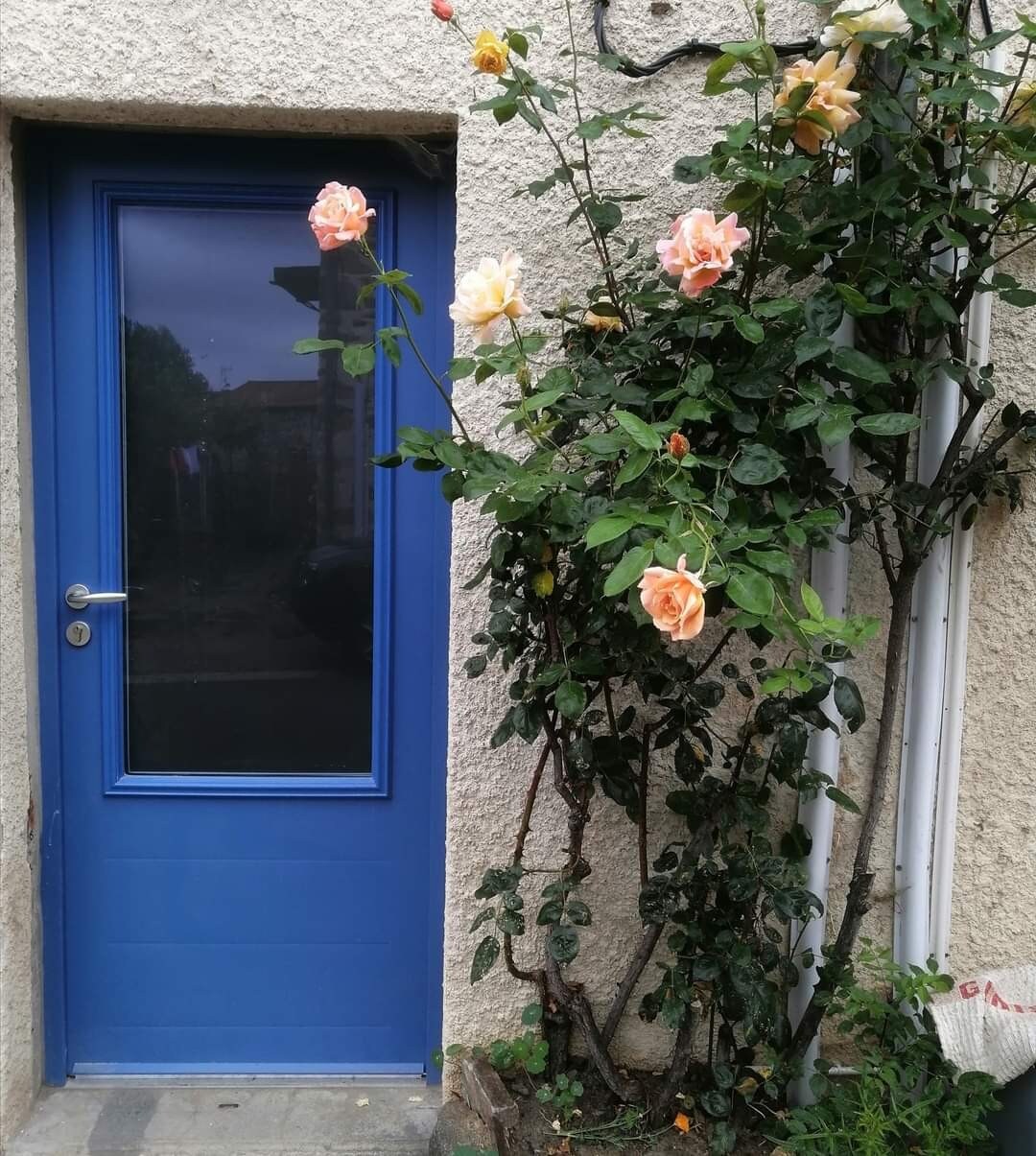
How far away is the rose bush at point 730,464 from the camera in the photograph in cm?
164

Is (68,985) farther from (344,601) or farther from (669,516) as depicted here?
(669,516)

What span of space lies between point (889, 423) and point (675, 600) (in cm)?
62

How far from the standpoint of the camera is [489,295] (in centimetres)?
165

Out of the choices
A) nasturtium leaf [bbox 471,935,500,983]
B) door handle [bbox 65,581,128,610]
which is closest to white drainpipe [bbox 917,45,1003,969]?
nasturtium leaf [bbox 471,935,500,983]

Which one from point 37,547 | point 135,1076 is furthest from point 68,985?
point 37,547

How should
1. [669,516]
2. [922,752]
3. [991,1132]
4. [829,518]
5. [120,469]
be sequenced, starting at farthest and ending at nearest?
[120,469], [922,752], [991,1132], [829,518], [669,516]

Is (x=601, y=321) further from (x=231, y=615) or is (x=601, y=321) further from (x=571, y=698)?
(x=231, y=615)

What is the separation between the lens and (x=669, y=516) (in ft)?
4.96

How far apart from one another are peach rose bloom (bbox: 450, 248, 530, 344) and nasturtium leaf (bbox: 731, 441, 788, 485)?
19.1 inches

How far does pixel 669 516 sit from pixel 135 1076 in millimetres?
2178

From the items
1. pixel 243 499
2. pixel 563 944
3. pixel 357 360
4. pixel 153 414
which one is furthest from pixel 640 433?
pixel 153 414

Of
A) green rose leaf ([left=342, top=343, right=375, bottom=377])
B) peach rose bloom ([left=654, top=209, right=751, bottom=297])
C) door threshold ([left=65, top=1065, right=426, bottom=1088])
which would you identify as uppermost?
peach rose bloom ([left=654, top=209, right=751, bottom=297])

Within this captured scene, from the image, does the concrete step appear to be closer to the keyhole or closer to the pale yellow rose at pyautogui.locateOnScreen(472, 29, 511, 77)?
the keyhole

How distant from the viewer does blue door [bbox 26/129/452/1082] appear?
2.35 m
